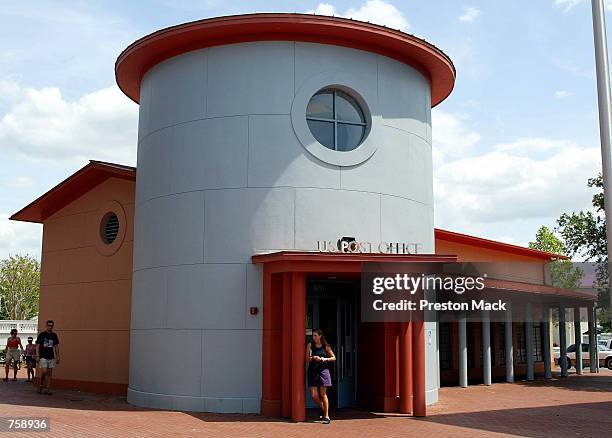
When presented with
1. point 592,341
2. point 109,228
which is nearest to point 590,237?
point 592,341

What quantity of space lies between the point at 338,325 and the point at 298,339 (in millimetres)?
2320

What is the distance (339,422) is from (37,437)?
5104 millimetres

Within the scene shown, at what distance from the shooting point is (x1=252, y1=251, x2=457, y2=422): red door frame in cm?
1275

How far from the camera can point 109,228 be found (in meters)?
19.3

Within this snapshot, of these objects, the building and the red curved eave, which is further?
the red curved eave

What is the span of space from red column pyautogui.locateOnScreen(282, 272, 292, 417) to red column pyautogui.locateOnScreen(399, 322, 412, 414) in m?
2.26

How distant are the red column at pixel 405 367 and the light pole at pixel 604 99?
4.90 m

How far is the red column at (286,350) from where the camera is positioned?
13.0m

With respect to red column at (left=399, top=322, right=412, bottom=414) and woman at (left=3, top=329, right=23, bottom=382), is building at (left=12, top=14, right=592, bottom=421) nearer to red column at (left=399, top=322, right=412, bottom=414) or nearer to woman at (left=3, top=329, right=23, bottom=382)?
red column at (left=399, top=322, right=412, bottom=414)

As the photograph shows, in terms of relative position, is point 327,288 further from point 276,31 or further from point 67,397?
point 67,397

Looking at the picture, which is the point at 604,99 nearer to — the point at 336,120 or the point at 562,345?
the point at 336,120

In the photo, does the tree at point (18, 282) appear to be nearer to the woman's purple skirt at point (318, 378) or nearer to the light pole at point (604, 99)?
the woman's purple skirt at point (318, 378)

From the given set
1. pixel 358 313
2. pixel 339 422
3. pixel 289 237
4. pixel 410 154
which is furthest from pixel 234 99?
pixel 339 422

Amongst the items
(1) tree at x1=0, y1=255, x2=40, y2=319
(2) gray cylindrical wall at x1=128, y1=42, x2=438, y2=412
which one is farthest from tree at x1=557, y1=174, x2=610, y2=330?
(1) tree at x1=0, y1=255, x2=40, y2=319
